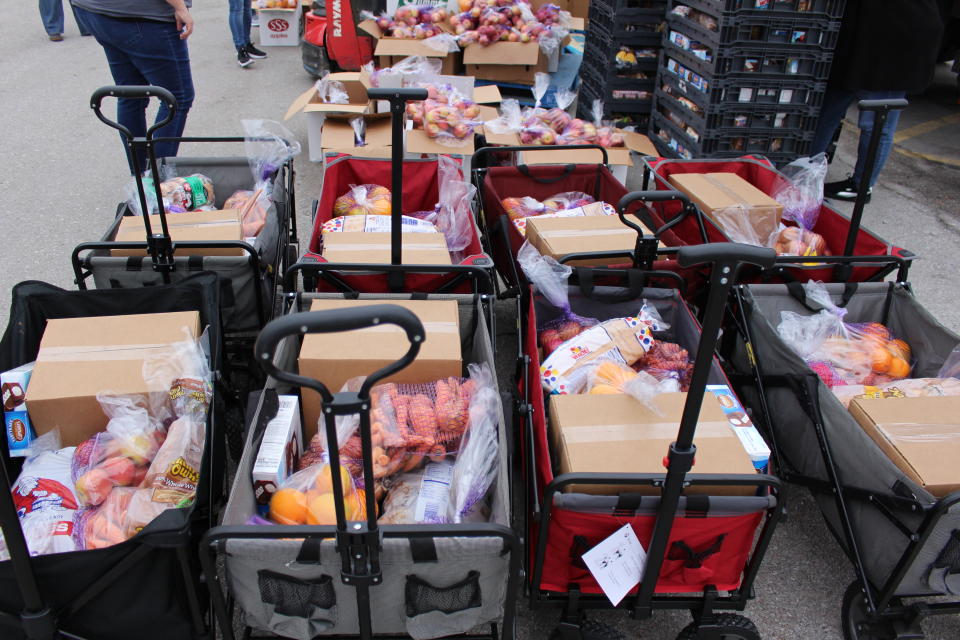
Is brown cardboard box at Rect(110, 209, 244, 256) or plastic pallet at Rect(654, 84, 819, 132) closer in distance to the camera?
brown cardboard box at Rect(110, 209, 244, 256)

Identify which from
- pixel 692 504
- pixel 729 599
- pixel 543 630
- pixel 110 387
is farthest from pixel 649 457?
pixel 110 387

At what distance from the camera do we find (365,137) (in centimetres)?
479

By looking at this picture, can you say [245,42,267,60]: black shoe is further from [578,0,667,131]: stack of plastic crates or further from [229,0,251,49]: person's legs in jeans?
[578,0,667,131]: stack of plastic crates

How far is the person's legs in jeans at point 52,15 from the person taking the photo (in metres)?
9.01

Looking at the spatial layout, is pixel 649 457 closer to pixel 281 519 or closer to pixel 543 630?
pixel 543 630

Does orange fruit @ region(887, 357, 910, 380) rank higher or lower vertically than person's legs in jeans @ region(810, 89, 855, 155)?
lower

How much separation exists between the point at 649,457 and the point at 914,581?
0.84 metres

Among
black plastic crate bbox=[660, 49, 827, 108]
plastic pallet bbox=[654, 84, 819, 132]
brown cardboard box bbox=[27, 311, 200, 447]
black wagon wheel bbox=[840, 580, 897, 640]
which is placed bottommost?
black wagon wheel bbox=[840, 580, 897, 640]

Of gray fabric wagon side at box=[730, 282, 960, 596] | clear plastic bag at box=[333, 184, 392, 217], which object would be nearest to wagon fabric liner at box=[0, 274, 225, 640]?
clear plastic bag at box=[333, 184, 392, 217]

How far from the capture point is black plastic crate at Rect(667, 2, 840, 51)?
14.9 feet

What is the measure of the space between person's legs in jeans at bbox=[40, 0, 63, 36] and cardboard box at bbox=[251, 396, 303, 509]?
364 inches

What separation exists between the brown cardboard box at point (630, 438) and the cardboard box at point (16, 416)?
5.29 ft

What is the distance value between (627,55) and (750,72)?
1.42 meters

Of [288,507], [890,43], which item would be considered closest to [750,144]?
[890,43]
